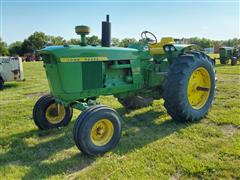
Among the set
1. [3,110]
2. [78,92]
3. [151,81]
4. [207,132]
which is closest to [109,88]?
[78,92]

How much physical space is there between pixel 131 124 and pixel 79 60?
1.76m

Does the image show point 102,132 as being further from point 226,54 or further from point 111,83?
point 226,54

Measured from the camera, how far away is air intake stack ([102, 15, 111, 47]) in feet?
15.0

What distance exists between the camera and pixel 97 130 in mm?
3980

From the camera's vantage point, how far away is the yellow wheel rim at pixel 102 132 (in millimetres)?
3929

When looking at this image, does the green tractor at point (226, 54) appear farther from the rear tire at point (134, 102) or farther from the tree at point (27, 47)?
the tree at point (27, 47)

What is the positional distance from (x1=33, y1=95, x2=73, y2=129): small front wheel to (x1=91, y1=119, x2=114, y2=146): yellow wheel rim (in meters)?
1.44

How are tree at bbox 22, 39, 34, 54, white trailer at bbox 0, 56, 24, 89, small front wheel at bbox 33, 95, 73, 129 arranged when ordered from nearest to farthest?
small front wheel at bbox 33, 95, 73, 129 < white trailer at bbox 0, 56, 24, 89 < tree at bbox 22, 39, 34, 54

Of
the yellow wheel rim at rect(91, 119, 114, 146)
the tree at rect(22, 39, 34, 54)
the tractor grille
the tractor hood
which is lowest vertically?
the yellow wheel rim at rect(91, 119, 114, 146)

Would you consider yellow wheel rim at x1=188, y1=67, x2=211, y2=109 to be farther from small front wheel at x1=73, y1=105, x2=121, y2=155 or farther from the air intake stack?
small front wheel at x1=73, y1=105, x2=121, y2=155

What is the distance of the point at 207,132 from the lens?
4.52 meters

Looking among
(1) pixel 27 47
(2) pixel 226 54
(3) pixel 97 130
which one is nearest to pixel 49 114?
(3) pixel 97 130

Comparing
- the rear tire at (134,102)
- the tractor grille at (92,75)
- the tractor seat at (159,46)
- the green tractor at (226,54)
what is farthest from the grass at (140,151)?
the green tractor at (226,54)

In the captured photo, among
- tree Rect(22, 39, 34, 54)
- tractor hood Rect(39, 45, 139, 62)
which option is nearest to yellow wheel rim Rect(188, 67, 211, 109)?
tractor hood Rect(39, 45, 139, 62)
